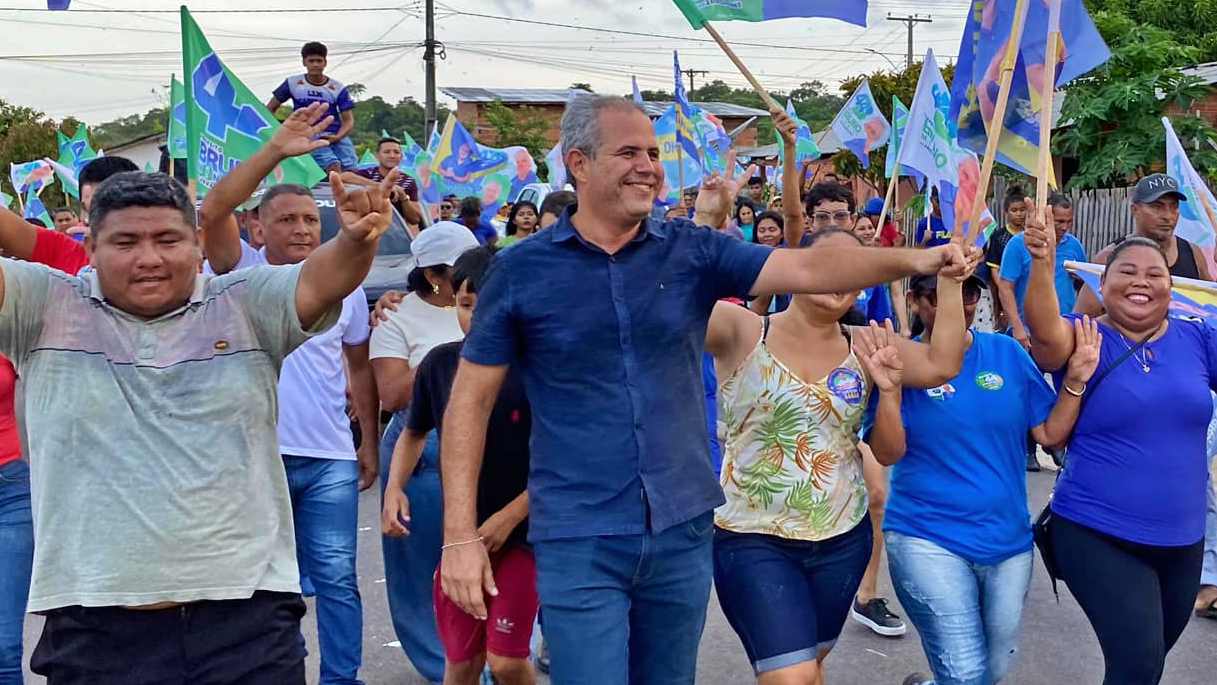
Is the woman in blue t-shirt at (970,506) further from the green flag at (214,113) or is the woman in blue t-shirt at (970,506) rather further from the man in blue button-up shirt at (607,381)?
the green flag at (214,113)

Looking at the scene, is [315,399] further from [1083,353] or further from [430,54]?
[430,54]

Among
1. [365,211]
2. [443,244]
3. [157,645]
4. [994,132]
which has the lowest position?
[157,645]

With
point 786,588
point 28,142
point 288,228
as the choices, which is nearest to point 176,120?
point 288,228

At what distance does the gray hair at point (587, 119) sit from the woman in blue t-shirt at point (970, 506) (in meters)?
1.34

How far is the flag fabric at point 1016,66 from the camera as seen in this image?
4227 millimetres

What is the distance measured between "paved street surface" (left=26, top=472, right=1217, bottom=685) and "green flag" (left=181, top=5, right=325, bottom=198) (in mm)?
2149

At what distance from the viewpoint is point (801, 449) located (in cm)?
383

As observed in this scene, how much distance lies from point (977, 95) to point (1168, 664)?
259 cm

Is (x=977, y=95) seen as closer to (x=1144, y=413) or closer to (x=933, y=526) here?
(x=1144, y=413)

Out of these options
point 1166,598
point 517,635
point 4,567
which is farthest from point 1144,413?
point 4,567

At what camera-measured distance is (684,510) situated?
10.5 ft

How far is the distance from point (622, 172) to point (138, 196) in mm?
1132

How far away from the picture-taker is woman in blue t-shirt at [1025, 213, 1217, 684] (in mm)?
3922

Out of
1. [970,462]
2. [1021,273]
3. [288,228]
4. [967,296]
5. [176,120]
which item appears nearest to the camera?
[970,462]
